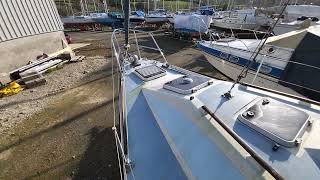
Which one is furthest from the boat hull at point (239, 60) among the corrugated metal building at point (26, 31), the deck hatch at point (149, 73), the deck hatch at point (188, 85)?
the corrugated metal building at point (26, 31)

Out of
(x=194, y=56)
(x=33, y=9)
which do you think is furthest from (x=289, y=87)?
(x=33, y=9)

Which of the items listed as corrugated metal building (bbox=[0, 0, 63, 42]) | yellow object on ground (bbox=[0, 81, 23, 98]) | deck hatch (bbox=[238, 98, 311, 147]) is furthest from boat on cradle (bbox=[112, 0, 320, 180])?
corrugated metal building (bbox=[0, 0, 63, 42])

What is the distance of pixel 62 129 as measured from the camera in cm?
611

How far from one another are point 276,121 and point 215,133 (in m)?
0.60

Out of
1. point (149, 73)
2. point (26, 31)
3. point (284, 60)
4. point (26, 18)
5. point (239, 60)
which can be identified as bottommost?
point (26, 31)

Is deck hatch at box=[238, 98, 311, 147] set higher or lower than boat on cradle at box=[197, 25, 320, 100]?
higher

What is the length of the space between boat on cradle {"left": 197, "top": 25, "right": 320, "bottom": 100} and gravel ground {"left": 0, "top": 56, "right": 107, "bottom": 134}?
569cm

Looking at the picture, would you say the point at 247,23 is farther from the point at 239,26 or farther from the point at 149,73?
the point at 149,73

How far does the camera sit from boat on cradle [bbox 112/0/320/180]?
1.99m

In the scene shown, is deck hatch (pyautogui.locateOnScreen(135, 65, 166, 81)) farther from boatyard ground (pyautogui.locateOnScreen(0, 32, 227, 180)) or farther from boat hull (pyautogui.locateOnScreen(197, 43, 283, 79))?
boat hull (pyautogui.locateOnScreen(197, 43, 283, 79))

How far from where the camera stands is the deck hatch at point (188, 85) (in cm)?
311

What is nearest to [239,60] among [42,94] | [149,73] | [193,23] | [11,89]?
[149,73]

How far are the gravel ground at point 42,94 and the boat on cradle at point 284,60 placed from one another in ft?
18.7

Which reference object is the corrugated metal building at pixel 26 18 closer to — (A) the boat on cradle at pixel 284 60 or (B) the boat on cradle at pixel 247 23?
(A) the boat on cradle at pixel 284 60
